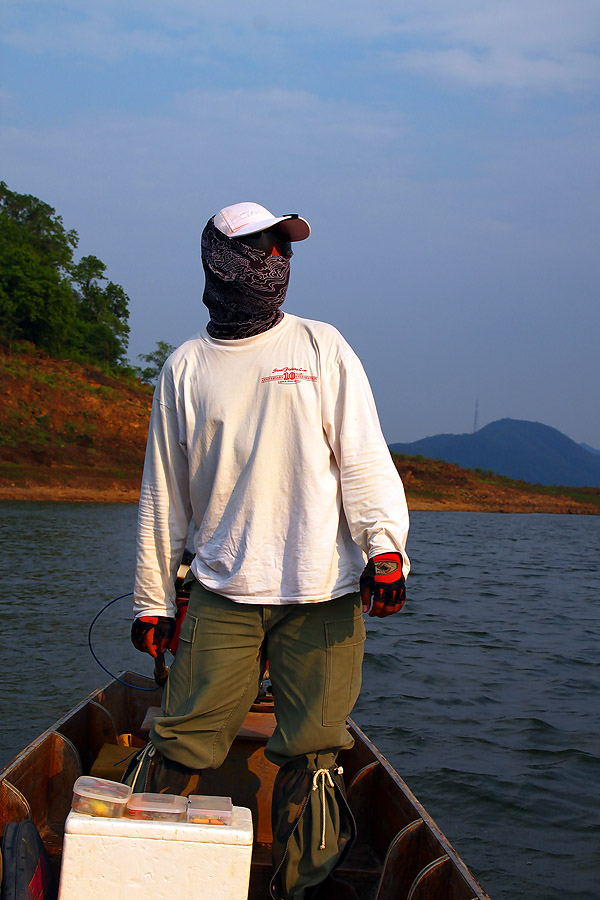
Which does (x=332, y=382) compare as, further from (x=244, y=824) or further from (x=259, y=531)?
(x=244, y=824)

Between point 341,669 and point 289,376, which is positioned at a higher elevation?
point 289,376

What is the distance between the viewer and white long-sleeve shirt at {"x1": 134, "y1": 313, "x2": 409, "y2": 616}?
9.68ft

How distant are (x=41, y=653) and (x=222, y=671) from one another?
8.34 m

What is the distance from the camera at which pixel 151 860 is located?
7.15 ft

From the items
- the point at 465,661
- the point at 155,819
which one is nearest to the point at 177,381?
the point at 155,819

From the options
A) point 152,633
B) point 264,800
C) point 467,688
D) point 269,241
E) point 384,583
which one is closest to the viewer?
point 384,583

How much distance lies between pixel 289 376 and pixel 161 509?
759mm

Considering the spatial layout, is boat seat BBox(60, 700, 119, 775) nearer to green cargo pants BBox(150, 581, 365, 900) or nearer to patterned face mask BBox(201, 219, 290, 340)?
green cargo pants BBox(150, 581, 365, 900)

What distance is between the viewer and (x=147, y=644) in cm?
321

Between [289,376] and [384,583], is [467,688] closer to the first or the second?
[384,583]

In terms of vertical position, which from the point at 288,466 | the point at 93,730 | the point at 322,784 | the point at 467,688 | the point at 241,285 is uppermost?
the point at 241,285

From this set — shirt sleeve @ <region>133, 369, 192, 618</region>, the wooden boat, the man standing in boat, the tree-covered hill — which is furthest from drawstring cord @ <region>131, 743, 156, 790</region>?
the tree-covered hill

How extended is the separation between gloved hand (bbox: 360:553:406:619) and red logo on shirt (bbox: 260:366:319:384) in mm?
660

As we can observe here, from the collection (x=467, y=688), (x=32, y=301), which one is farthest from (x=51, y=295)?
(x=467, y=688)
